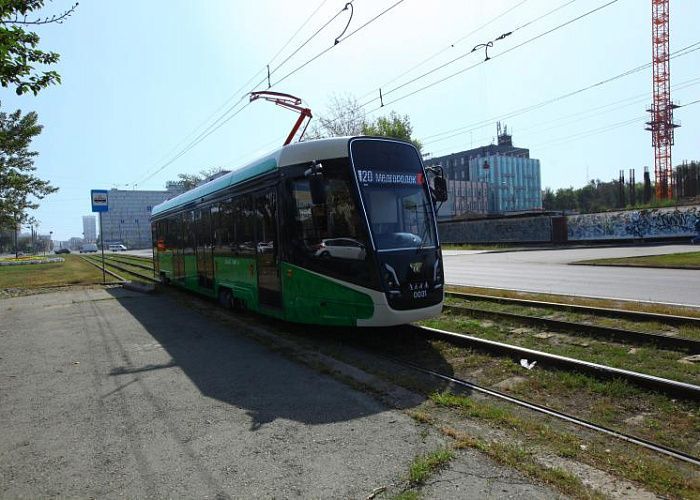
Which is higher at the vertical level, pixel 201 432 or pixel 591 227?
pixel 591 227

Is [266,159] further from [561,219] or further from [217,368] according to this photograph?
[561,219]

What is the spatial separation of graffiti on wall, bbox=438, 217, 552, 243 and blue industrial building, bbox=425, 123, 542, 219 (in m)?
47.0

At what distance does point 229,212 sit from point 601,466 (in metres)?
8.92

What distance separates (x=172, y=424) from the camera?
196 inches

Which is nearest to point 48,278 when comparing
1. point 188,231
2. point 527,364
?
point 188,231

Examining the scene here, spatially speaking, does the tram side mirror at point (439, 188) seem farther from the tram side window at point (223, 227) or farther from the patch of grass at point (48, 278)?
the patch of grass at point (48, 278)

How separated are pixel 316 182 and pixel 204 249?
6618mm

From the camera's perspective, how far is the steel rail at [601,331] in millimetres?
7098

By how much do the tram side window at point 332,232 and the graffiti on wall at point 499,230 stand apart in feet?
137

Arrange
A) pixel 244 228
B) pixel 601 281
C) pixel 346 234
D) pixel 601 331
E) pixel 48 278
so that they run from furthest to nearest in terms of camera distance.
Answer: pixel 48 278 < pixel 601 281 < pixel 244 228 < pixel 601 331 < pixel 346 234

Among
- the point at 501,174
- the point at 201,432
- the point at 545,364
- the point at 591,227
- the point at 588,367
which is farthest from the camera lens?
the point at 501,174

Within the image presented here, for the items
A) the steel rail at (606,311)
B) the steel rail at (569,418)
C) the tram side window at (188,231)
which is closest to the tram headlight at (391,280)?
the steel rail at (569,418)

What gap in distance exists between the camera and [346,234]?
7.60 meters

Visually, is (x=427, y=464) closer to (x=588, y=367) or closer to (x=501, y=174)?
(x=588, y=367)
